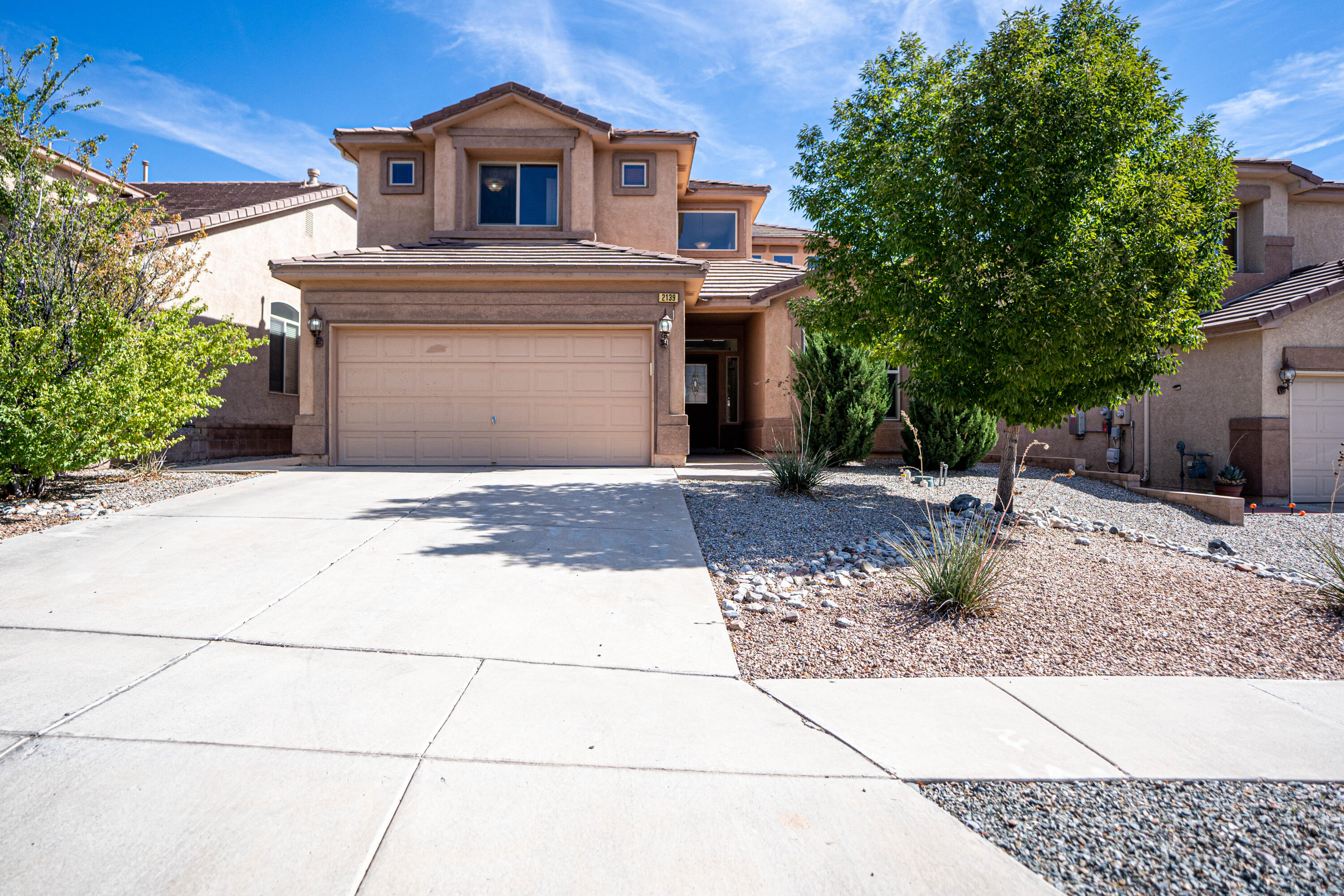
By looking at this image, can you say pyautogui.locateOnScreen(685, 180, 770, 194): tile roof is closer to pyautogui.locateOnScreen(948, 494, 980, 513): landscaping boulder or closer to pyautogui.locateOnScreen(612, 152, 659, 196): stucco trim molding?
pyautogui.locateOnScreen(612, 152, 659, 196): stucco trim molding

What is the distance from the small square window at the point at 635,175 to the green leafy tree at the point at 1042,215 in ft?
24.9

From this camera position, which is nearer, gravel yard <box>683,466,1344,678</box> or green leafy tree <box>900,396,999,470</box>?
gravel yard <box>683,466,1344,678</box>

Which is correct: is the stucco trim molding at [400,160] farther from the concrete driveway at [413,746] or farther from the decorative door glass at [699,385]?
the concrete driveway at [413,746]

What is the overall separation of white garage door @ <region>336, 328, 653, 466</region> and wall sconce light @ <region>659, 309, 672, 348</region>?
2.30 feet

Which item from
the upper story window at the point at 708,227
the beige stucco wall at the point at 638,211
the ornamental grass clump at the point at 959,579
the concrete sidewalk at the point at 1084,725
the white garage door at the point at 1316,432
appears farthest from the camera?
the upper story window at the point at 708,227

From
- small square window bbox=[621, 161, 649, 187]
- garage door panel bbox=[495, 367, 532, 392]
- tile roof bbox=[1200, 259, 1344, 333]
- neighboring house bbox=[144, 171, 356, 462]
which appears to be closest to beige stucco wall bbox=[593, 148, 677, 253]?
small square window bbox=[621, 161, 649, 187]

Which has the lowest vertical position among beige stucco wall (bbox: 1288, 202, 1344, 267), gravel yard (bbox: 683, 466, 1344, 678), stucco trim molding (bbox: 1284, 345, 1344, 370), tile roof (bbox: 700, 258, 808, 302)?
gravel yard (bbox: 683, 466, 1344, 678)

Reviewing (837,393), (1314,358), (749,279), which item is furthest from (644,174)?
(1314,358)

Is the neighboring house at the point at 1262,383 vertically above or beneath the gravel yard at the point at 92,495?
above

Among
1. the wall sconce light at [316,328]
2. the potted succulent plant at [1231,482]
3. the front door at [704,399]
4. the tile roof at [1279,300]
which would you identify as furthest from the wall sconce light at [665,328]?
the potted succulent plant at [1231,482]

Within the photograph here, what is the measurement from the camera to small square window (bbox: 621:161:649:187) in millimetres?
14688

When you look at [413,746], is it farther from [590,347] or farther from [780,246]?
[780,246]

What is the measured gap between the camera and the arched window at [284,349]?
14.8 metres

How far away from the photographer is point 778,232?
20.0 meters
